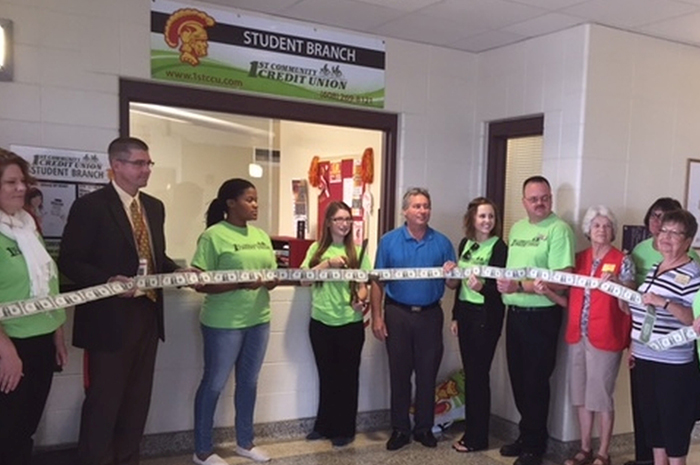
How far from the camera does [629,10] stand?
3.66 metres

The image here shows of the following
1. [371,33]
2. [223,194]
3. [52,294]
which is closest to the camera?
[52,294]

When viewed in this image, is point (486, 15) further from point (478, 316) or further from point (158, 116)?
point (158, 116)

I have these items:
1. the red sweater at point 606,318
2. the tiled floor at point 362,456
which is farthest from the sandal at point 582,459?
the red sweater at point 606,318

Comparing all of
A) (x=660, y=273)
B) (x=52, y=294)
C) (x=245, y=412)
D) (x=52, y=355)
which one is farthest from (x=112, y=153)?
(x=660, y=273)

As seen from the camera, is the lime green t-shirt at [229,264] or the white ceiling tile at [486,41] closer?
the lime green t-shirt at [229,264]

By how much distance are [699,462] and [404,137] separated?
2856 millimetres

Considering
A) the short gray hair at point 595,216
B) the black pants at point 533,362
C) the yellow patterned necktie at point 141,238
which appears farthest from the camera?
the black pants at point 533,362

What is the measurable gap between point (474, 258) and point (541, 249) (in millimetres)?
426

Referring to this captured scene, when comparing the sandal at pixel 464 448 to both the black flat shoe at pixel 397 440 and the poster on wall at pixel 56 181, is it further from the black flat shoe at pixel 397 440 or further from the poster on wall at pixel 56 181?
the poster on wall at pixel 56 181

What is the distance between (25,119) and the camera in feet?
11.0

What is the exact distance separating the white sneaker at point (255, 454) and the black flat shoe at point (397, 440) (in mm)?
774

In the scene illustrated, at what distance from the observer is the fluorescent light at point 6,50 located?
128 inches

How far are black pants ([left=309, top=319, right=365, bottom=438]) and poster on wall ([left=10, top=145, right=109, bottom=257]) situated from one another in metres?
1.58

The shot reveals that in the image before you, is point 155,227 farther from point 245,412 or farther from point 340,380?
point 340,380
